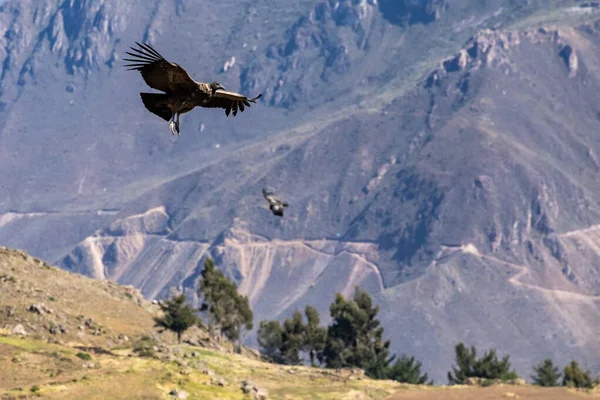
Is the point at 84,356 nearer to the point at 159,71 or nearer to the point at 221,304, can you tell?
the point at 221,304

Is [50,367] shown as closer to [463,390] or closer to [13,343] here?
[13,343]

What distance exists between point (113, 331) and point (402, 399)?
29.0 meters

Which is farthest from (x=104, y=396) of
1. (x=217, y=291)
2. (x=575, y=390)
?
(x=217, y=291)

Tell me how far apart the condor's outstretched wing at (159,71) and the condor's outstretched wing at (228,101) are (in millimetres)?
2549

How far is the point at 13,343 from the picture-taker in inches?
4825

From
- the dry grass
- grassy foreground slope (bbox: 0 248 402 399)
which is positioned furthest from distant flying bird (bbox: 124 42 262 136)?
the dry grass

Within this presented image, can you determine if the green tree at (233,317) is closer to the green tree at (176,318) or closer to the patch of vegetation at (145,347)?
the green tree at (176,318)

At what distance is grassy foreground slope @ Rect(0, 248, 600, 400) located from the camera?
114 m

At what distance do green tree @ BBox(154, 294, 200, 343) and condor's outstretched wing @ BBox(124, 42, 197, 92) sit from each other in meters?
104

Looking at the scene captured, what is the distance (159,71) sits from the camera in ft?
185

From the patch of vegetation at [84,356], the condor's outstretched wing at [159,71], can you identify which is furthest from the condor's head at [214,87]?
the patch of vegetation at [84,356]

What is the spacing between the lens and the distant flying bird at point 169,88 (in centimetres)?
5578

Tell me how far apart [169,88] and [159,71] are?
3.54 ft

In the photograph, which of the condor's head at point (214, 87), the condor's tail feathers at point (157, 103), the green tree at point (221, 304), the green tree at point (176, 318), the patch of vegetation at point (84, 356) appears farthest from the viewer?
the green tree at point (221, 304)
